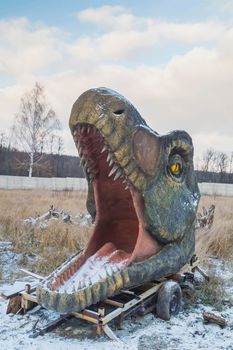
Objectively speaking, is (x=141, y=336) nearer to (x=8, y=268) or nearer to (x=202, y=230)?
(x=8, y=268)

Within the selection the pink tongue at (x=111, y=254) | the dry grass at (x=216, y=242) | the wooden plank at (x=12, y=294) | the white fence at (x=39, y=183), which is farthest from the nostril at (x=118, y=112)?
the white fence at (x=39, y=183)

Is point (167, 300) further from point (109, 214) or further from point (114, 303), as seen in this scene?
point (109, 214)

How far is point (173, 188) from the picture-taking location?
321cm

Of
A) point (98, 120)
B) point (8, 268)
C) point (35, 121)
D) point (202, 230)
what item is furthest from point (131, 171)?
point (35, 121)

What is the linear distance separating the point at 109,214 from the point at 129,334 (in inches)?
42.5

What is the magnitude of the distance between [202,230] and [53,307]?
427cm

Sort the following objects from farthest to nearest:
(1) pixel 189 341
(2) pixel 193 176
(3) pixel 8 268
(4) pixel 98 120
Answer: (3) pixel 8 268, (2) pixel 193 176, (1) pixel 189 341, (4) pixel 98 120

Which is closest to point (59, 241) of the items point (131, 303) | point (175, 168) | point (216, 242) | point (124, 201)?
point (216, 242)

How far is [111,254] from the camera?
3.15 m

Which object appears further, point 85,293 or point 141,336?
point 141,336

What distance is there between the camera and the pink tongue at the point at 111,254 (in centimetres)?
306

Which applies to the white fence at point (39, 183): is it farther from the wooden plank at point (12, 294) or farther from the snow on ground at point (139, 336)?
the snow on ground at point (139, 336)

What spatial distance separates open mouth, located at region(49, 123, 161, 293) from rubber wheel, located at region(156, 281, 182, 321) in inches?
→ 16.1

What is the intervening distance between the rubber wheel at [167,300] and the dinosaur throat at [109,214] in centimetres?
41
